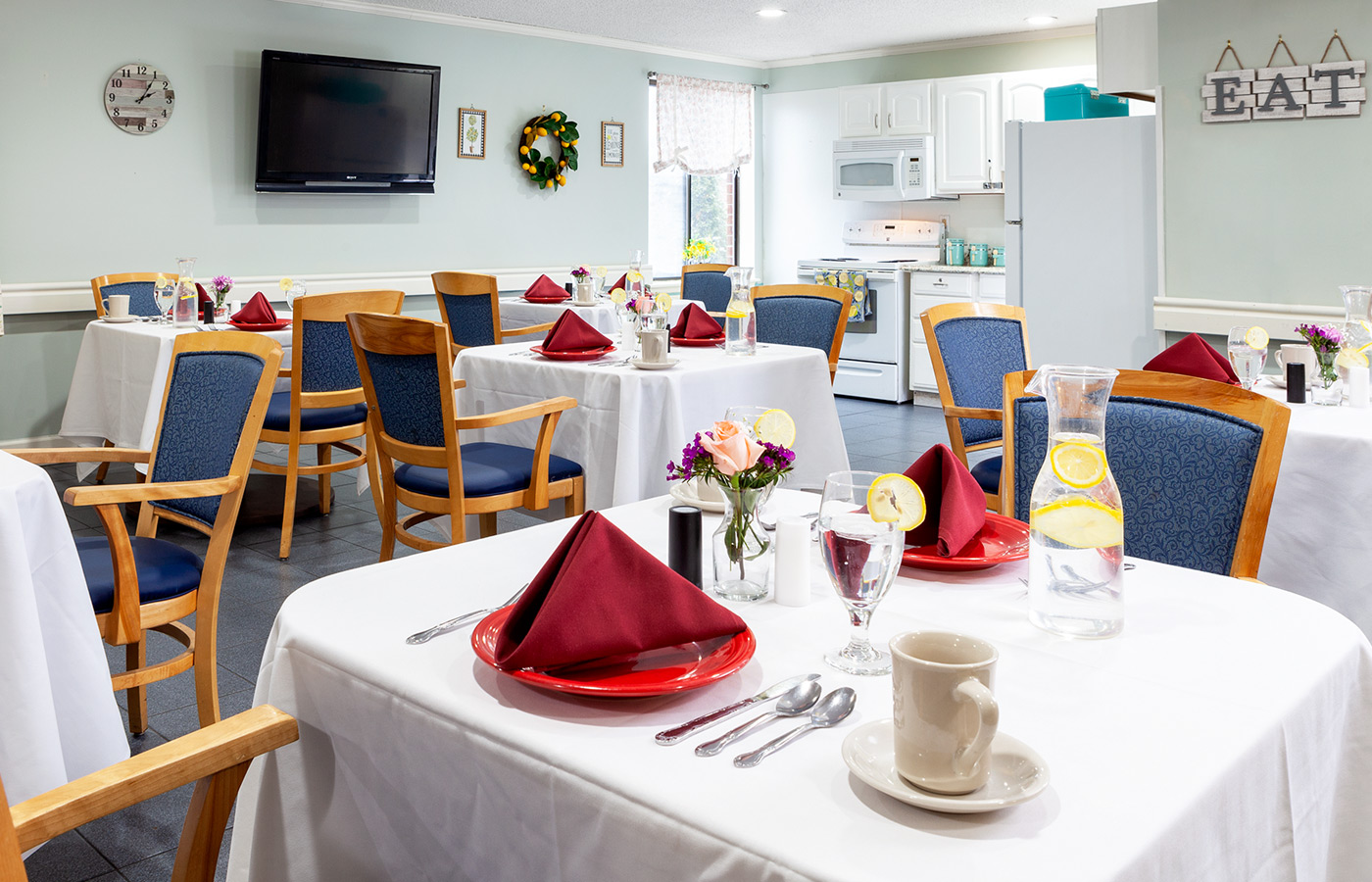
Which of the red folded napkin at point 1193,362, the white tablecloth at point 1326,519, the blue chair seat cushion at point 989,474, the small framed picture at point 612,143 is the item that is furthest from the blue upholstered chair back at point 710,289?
the white tablecloth at point 1326,519

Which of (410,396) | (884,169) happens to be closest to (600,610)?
(410,396)

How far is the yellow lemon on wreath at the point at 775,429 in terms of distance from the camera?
126 cm

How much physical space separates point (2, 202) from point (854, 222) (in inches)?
218

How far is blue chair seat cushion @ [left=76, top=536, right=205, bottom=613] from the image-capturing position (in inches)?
78.0

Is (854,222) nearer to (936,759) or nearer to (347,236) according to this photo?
(347,236)

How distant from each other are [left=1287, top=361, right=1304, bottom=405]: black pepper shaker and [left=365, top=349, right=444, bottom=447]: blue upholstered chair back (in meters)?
1.94

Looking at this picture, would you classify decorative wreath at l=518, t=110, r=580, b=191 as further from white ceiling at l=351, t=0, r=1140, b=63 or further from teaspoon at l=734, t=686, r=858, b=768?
teaspoon at l=734, t=686, r=858, b=768

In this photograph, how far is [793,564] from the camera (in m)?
1.17

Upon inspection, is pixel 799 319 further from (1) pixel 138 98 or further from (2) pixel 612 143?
(2) pixel 612 143

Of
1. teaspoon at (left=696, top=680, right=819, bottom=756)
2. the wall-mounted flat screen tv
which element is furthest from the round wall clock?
teaspoon at (left=696, top=680, right=819, bottom=756)

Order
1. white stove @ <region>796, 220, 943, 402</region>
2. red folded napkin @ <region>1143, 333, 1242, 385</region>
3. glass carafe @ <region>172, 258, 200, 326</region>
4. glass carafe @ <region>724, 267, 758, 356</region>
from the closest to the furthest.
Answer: red folded napkin @ <region>1143, 333, 1242, 385</region>, glass carafe @ <region>724, 267, 758, 356</region>, glass carafe @ <region>172, 258, 200, 326</region>, white stove @ <region>796, 220, 943, 402</region>

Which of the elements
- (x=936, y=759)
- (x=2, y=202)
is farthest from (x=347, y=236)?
(x=936, y=759)

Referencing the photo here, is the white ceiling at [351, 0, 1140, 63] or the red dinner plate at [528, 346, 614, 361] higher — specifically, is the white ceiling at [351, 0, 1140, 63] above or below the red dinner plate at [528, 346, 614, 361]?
above

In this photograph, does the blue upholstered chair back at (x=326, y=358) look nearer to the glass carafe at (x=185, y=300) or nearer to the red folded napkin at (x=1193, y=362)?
the glass carafe at (x=185, y=300)
